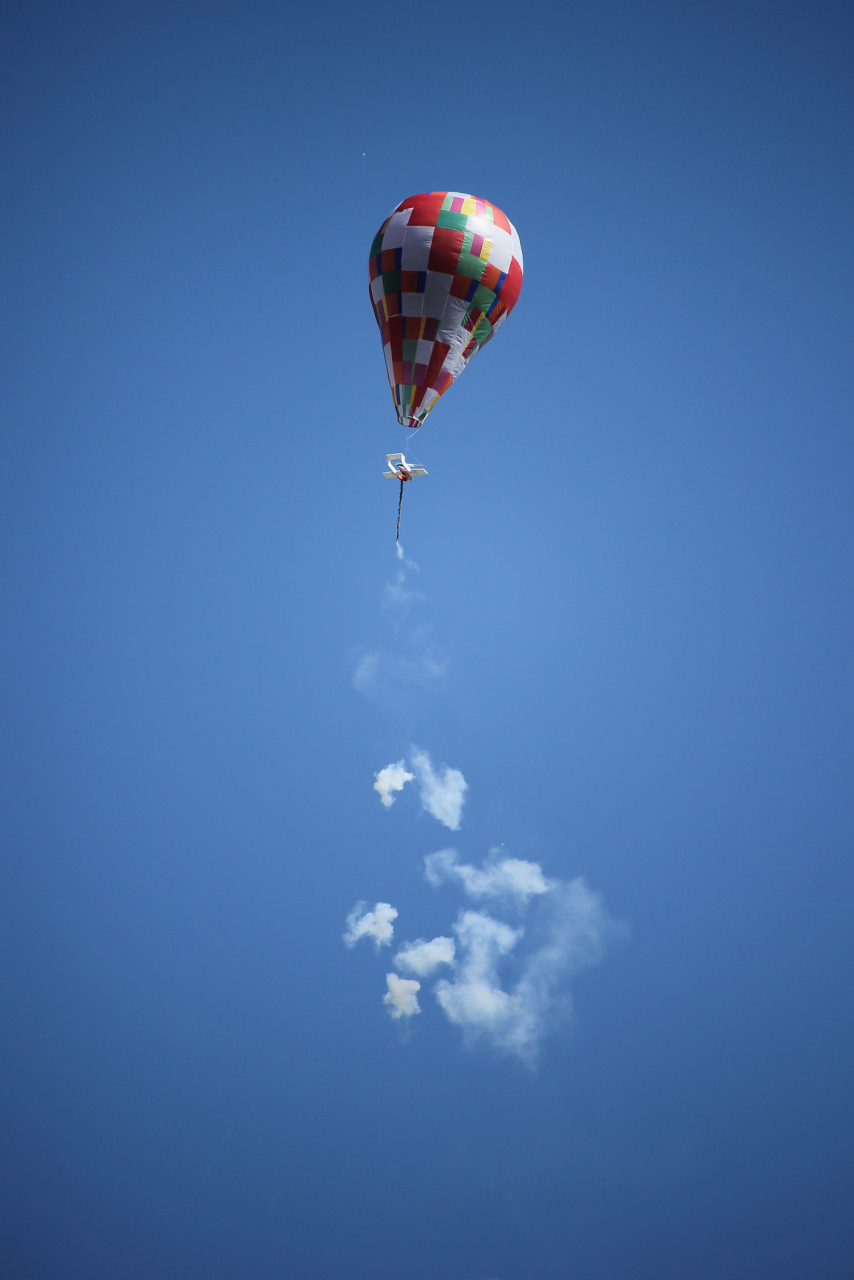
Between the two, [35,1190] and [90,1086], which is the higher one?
[90,1086]

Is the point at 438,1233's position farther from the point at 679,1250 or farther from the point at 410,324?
the point at 410,324

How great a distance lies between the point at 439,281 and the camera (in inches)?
500

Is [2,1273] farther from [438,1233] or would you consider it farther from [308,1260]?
[438,1233]

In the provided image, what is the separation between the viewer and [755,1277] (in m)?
20.2

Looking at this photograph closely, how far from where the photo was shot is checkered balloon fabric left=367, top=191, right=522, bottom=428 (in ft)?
41.1

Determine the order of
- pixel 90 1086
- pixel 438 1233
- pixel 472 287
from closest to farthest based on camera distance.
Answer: pixel 472 287 < pixel 438 1233 < pixel 90 1086

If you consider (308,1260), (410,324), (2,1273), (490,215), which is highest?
(490,215)

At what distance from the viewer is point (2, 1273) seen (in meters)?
22.0

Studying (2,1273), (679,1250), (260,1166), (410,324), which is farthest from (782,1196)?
(410,324)

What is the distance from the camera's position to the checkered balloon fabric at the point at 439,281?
12.5 m

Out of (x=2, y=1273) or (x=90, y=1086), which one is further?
(x=90, y=1086)

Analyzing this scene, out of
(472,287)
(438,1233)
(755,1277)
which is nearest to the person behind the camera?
(472,287)

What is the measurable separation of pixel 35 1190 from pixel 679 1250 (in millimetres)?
23622

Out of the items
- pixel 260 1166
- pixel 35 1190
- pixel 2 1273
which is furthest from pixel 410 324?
pixel 2 1273
